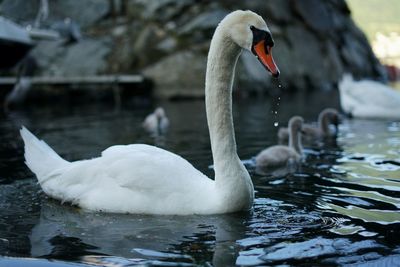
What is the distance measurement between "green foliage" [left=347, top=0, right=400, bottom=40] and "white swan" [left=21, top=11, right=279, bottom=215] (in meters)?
106

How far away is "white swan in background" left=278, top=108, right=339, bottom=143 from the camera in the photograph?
11008mm

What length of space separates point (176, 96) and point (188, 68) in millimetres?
996

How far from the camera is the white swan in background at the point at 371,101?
1392cm

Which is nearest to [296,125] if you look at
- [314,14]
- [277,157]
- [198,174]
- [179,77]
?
[277,157]

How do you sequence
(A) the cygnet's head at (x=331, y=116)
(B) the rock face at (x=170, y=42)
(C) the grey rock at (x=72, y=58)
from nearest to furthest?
(A) the cygnet's head at (x=331, y=116) → (B) the rock face at (x=170, y=42) → (C) the grey rock at (x=72, y=58)

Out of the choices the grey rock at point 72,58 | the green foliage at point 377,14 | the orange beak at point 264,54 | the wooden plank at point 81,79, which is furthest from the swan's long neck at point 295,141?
the green foliage at point 377,14

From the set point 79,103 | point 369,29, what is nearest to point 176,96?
A: point 79,103

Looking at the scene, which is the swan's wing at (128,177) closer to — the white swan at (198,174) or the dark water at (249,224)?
the white swan at (198,174)

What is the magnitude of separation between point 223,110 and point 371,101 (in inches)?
371

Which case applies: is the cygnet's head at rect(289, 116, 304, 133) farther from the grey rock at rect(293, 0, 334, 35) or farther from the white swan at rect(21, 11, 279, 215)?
the grey rock at rect(293, 0, 334, 35)

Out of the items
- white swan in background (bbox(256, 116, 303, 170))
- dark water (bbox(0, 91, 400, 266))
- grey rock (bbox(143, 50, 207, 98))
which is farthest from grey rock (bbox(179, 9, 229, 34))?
white swan in background (bbox(256, 116, 303, 170))

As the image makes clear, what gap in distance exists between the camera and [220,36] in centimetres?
535

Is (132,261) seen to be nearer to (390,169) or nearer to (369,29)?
(390,169)

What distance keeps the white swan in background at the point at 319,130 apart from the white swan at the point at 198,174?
210 inches
